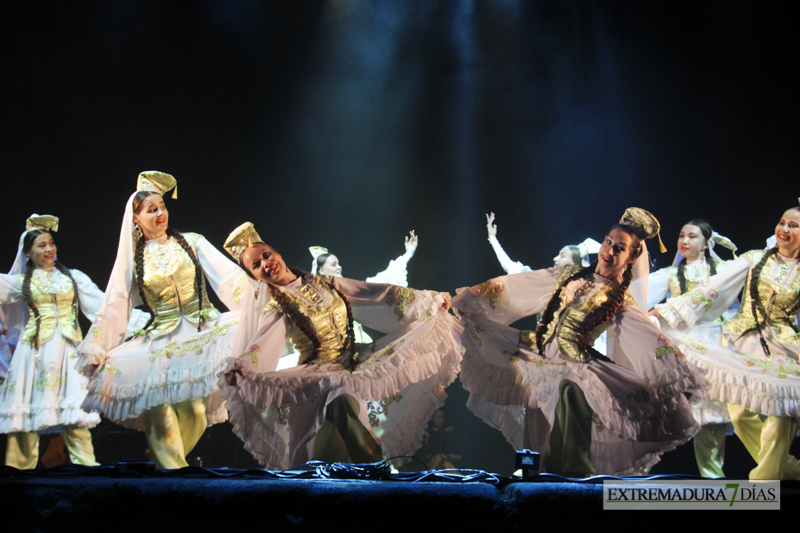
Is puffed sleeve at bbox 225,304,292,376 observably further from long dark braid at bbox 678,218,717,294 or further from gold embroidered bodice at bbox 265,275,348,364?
long dark braid at bbox 678,218,717,294

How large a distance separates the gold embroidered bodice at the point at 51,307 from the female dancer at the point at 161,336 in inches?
25.6

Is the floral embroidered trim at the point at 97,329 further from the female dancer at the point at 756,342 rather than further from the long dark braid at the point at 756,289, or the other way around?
the long dark braid at the point at 756,289

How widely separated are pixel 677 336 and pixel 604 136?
1.78m

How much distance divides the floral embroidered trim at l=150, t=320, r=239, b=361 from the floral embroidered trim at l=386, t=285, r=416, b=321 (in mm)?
1065

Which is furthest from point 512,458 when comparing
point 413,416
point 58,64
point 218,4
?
point 58,64

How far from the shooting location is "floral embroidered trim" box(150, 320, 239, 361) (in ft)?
12.9

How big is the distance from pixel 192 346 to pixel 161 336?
0.22 m

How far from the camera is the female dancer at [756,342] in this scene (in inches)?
158

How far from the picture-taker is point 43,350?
4.37 metres

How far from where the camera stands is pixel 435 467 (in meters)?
4.71

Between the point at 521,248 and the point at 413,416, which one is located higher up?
the point at 521,248

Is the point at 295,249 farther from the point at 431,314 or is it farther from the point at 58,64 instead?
the point at 58,64

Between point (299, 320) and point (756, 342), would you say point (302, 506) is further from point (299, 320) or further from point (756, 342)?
point (756, 342)

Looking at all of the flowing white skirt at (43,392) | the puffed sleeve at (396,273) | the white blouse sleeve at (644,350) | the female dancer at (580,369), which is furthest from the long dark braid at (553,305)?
the flowing white skirt at (43,392)
